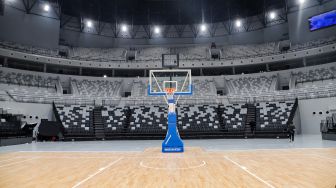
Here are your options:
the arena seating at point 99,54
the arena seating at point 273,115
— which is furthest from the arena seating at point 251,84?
the arena seating at point 99,54

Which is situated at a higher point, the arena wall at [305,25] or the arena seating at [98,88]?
the arena wall at [305,25]

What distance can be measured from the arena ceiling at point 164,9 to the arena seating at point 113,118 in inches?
552

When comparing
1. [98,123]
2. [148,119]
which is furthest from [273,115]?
[98,123]

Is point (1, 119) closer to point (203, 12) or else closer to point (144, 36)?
point (144, 36)

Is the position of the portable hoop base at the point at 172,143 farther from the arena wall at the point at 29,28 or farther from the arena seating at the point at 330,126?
the arena wall at the point at 29,28

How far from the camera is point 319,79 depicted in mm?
27703

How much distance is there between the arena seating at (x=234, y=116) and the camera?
23159mm

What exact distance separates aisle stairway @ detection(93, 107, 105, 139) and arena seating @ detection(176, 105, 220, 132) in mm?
7714

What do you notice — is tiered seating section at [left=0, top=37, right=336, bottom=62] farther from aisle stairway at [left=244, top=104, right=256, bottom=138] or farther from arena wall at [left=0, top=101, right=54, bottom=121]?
aisle stairway at [left=244, top=104, right=256, bottom=138]

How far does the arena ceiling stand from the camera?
102 ft

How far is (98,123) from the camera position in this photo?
2441 centimetres

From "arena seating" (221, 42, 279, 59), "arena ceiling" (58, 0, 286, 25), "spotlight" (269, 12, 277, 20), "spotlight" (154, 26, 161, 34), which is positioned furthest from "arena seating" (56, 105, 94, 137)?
"spotlight" (269, 12, 277, 20)

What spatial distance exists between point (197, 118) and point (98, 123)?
10.3m

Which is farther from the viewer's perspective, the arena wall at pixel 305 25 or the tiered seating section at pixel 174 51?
the tiered seating section at pixel 174 51
